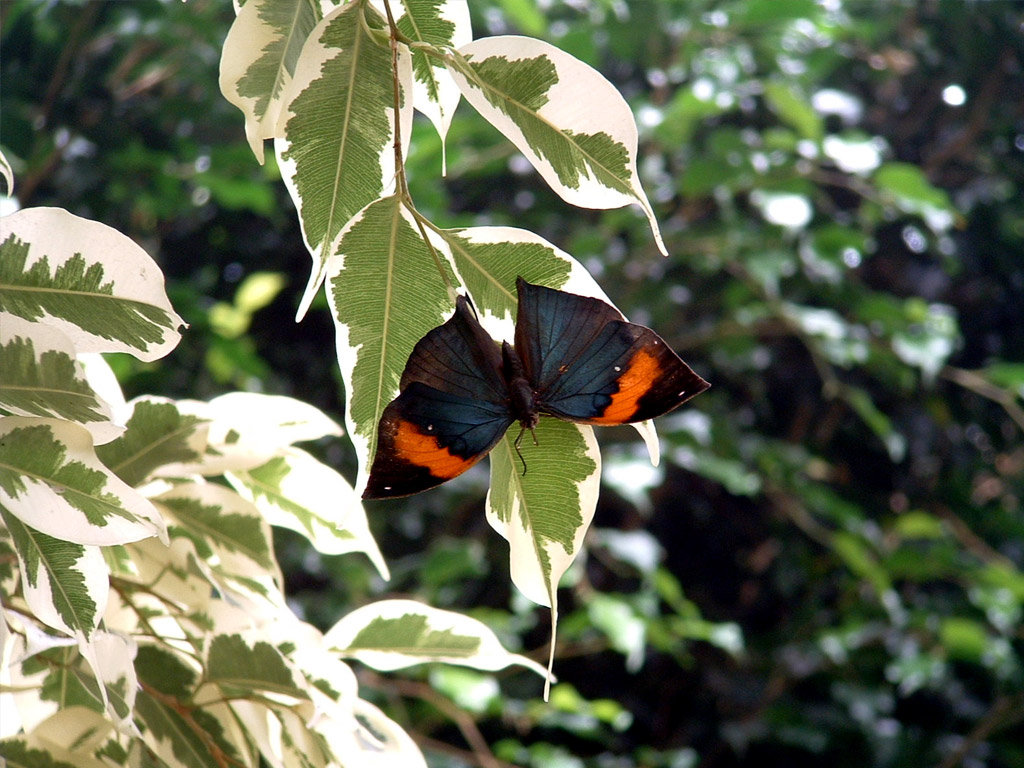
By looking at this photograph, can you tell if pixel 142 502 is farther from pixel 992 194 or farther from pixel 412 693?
pixel 992 194

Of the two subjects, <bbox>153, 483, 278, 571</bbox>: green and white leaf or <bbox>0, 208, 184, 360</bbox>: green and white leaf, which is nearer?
<bbox>0, 208, 184, 360</bbox>: green and white leaf

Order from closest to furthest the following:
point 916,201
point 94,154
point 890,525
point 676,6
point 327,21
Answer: point 327,21
point 94,154
point 916,201
point 676,6
point 890,525

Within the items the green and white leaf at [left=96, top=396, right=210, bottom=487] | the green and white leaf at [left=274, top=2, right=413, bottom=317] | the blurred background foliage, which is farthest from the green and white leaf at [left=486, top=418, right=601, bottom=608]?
the blurred background foliage

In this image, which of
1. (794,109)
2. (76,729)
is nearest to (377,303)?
(76,729)

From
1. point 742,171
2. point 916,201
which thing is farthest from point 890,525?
point 742,171

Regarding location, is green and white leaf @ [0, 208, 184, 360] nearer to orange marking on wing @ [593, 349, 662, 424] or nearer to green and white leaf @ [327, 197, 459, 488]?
green and white leaf @ [327, 197, 459, 488]

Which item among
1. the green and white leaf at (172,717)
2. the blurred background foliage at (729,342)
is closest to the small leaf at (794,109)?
the blurred background foliage at (729,342)

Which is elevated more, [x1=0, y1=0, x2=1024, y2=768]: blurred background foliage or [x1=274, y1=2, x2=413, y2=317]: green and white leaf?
[x1=274, y1=2, x2=413, y2=317]: green and white leaf

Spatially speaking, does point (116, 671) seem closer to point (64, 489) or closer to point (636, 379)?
point (64, 489)
